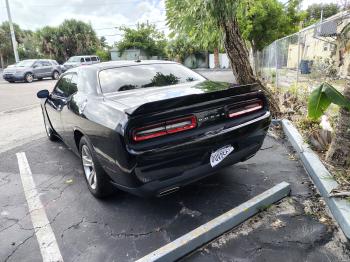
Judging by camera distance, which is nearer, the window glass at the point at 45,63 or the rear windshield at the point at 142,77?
the rear windshield at the point at 142,77

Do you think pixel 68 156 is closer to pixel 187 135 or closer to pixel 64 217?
pixel 64 217

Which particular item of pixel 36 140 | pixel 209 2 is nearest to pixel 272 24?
pixel 209 2

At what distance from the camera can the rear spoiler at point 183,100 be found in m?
2.60

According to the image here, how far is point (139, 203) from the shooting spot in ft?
11.4

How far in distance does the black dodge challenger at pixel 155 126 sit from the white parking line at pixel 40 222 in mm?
633

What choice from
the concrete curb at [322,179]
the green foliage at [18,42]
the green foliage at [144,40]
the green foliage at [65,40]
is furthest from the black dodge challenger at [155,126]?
the green foliage at [18,42]

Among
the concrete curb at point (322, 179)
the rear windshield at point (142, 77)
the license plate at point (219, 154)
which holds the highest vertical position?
Result: the rear windshield at point (142, 77)

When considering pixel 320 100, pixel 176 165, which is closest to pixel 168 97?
pixel 176 165

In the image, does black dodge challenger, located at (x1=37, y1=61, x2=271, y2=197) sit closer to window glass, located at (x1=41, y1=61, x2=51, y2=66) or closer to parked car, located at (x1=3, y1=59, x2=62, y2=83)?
parked car, located at (x1=3, y1=59, x2=62, y2=83)

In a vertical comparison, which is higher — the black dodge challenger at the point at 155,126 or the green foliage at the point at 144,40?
the green foliage at the point at 144,40

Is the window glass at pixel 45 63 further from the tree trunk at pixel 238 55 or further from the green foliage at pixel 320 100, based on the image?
the green foliage at pixel 320 100

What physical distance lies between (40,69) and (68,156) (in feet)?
61.7

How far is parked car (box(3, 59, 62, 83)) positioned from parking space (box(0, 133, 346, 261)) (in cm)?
1815

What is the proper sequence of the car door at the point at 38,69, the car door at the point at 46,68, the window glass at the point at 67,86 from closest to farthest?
the window glass at the point at 67,86 < the car door at the point at 38,69 < the car door at the point at 46,68
